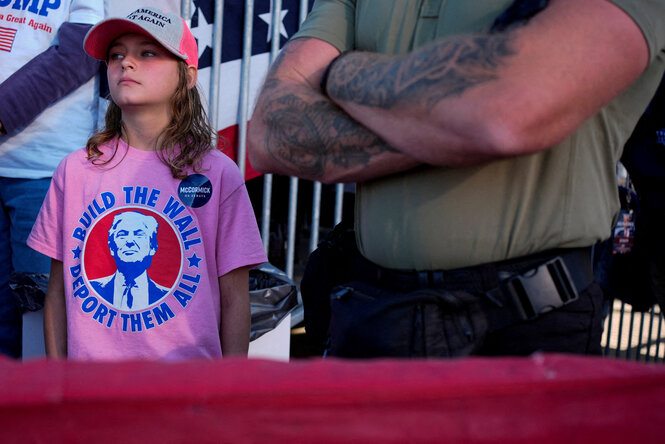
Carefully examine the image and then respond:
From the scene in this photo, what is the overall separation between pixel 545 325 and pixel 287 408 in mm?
676

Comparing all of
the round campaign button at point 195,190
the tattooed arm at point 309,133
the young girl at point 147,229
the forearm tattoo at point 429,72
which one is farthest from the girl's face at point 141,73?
the forearm tattoo at point 429,72

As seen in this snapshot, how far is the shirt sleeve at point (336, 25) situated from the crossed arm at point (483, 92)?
0.18m

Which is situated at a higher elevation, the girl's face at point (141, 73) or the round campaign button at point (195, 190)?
the girl's face at point (141, 73)

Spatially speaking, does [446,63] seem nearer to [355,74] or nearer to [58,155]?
[355,74]

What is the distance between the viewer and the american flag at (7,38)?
2.72 meters

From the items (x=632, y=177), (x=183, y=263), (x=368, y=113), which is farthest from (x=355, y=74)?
(x=632, y=177)

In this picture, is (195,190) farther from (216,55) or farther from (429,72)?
(216,55)

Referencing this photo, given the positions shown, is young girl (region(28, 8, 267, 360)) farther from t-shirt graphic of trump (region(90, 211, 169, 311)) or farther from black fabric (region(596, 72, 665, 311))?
black fabric (region(596, 72, 665, 311))

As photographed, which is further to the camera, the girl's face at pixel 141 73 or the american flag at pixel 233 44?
the american flag at pixel 233 44

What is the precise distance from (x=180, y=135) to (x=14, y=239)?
1070 millimetres

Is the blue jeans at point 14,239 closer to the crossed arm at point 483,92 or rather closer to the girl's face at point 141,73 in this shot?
the girl's face at point 141,73

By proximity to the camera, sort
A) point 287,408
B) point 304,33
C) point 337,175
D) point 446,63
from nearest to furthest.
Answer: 1. point 287,408
2. point 446,63
3. point 337,175
4. point 304,33

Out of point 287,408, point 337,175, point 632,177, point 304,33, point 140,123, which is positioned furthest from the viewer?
point 632,177

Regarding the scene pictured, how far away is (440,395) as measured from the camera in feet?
2.32
